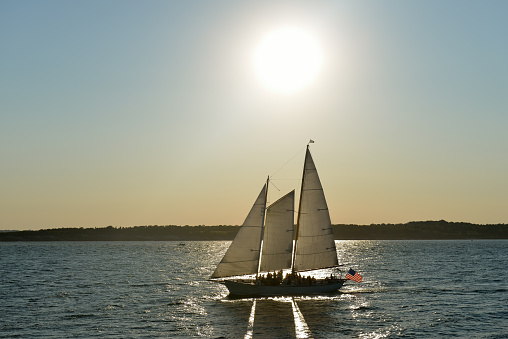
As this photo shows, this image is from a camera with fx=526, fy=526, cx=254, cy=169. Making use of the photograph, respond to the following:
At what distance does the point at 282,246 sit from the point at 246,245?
15.6 feet

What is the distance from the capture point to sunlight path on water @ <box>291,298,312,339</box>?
45531mm

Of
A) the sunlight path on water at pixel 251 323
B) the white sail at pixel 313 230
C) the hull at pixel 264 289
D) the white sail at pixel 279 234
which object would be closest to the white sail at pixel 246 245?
the white sail at pixel 279 234

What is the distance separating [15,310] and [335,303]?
36.4 meters

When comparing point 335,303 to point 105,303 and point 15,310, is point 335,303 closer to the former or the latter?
point 105,303

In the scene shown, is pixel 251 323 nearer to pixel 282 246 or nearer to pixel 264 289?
pixel 264 289

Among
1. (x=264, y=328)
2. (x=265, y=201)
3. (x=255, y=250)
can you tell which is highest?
(x=265, y=201)

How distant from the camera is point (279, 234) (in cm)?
6225

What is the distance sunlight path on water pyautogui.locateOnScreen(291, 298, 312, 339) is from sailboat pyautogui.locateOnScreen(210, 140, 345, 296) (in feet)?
20.2

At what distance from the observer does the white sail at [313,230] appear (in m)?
63.9

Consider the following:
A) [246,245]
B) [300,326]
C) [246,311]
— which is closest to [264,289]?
[246,245]

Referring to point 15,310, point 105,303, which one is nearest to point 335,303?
point 105,303

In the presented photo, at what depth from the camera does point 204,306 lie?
60.3 meters

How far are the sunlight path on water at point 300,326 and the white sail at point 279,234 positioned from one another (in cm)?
649

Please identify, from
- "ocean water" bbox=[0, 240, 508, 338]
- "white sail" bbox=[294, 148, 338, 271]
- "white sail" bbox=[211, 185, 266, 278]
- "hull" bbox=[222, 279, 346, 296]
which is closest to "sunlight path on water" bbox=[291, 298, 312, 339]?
"ocean water" bbox=[0, 240, 508, 338]
